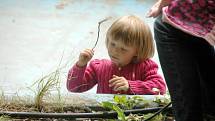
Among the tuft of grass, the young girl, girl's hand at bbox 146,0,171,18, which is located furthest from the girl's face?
girl's hand at bbox 146,0,171,18

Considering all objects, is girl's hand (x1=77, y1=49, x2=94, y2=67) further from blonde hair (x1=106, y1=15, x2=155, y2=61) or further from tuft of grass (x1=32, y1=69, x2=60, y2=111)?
tuft of grass (x1=32, y1=69, x2=60, y2=111)

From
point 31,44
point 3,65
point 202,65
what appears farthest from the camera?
point 31,44

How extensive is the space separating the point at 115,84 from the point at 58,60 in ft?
2.98

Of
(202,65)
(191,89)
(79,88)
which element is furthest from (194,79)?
(79,88)

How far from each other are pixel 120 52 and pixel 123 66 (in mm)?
81

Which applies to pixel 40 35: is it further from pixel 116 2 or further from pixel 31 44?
pixel 116 2

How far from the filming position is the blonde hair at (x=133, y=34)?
1.46 meters

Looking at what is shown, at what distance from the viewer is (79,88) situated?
1.46m

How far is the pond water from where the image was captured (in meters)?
2.16

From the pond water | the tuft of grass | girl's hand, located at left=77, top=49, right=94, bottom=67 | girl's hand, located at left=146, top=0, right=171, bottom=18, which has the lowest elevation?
the tuft of grass

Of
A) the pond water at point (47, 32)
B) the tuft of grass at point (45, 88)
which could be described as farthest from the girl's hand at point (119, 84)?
the pond water at point (47, 32)

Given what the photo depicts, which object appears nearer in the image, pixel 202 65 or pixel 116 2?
pixel 202 65

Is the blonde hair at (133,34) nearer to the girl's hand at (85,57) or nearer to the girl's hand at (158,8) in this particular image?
the girl's hand at (85,57)

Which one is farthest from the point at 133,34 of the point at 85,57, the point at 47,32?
the point at 47,32
